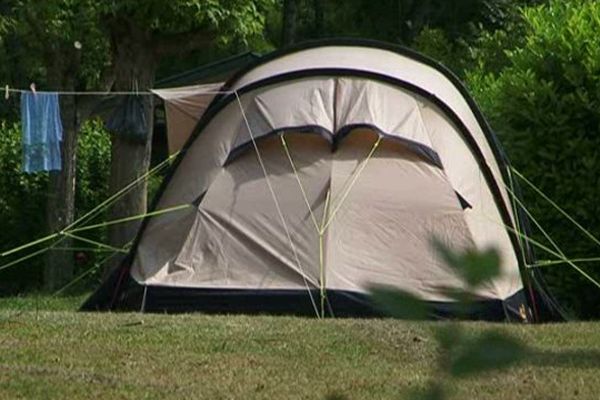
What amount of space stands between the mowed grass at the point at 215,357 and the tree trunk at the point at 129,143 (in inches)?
226

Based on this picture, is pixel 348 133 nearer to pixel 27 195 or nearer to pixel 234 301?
pixel 234 301

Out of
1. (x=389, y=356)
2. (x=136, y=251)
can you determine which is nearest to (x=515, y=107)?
(x=136, y=251)

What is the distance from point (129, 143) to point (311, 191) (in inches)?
212

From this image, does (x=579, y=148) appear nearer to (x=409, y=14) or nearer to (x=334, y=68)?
(x=334, y=68)

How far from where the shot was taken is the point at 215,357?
8.17m

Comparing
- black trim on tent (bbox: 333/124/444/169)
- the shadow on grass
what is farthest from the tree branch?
the shadow on grass

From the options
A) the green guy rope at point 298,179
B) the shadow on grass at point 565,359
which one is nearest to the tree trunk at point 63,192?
the green guy rope at point 298,179

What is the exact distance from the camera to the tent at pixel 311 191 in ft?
35.4

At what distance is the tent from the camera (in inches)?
425

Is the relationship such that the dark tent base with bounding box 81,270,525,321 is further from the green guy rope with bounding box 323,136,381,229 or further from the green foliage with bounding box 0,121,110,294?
the green foliage with bounding box 0,121,110,294

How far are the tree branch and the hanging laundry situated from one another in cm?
93

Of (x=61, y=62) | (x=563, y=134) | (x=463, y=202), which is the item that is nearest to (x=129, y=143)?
(x=61, y=62)

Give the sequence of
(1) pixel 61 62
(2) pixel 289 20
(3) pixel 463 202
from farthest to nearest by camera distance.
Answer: (2) pixel 289 20 < (1) pixel 61 62 < (3) pixel 463 202

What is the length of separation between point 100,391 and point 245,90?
15.6 feet
